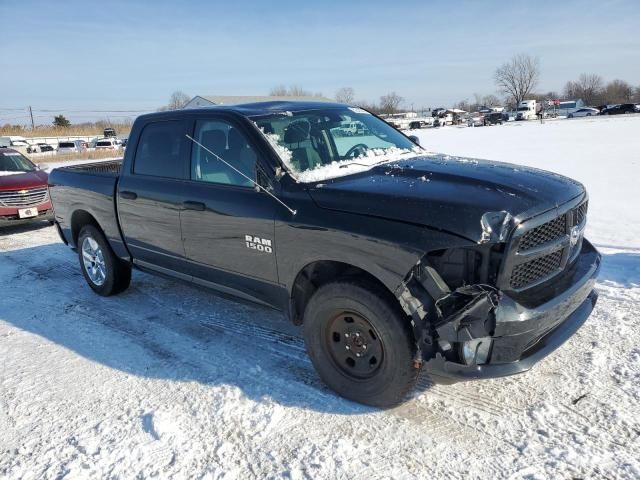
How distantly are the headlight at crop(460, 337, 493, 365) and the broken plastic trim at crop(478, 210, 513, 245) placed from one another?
0.56 metres

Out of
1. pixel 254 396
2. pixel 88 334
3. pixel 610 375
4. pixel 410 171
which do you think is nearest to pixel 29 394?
pixel 88 334

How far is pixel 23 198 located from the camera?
9.55 m

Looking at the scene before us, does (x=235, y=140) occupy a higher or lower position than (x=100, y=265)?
higher

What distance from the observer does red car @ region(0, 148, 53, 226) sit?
938 cm

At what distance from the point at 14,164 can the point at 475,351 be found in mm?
11171

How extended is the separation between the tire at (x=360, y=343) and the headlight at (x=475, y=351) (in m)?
0.30

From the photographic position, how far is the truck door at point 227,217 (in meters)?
3.68

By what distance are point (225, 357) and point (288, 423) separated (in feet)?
3.45

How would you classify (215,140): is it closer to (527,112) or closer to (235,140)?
(235,140)

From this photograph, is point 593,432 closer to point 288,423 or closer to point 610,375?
point 610,375

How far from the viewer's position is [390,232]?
2926mm

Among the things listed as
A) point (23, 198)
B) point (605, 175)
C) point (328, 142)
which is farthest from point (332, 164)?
point (605, 175)

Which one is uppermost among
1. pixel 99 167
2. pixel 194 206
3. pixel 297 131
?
pixel 297 131

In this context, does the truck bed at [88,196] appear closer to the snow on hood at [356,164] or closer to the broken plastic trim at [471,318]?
the snow on hood at [356,164]
